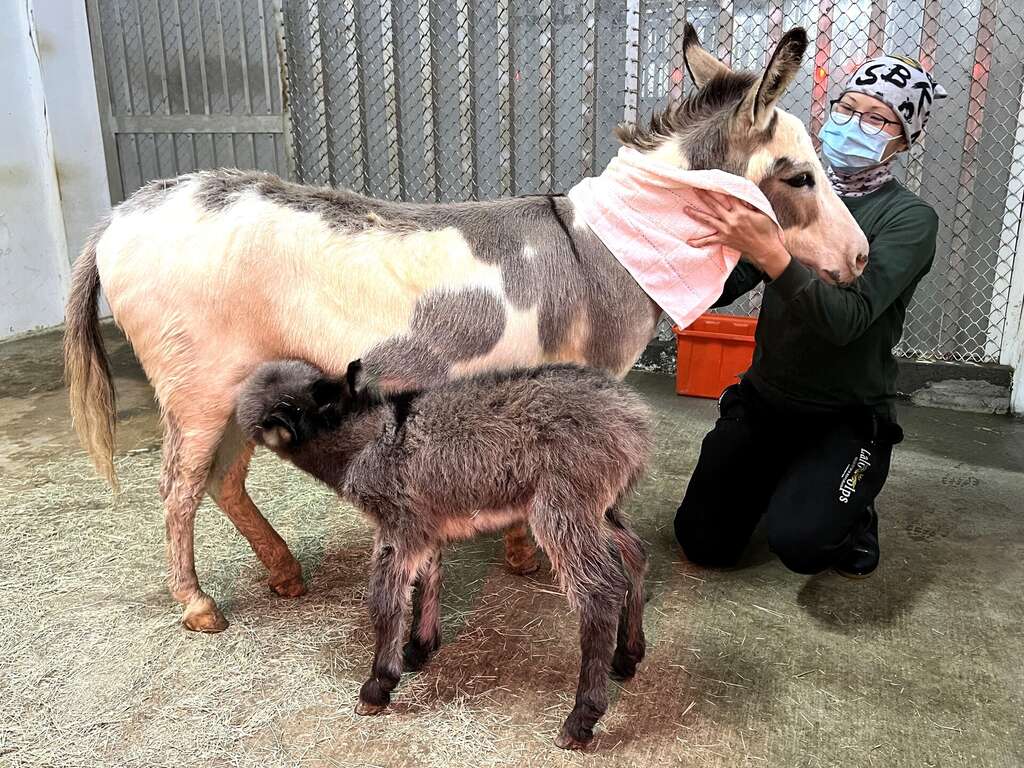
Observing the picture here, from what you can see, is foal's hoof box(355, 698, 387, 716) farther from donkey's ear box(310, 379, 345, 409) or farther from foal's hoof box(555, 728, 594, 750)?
donkey's ear box(310, 379, 345, 409)

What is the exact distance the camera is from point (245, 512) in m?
2.63

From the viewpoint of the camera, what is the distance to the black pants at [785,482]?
101 inches

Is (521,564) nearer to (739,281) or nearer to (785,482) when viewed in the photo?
(785,482)

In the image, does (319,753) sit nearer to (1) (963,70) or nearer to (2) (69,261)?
(1) (963,70)

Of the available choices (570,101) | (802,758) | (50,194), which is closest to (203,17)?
(50,194)

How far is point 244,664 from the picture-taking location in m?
2.35

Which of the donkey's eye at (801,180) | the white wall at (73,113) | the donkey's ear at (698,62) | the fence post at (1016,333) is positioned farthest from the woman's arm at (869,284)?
the white wall at (73,113)

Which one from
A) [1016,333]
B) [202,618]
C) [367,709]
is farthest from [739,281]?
[1016,333]

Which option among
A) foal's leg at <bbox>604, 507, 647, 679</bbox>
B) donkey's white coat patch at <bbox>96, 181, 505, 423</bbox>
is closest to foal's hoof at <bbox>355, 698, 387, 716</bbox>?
foal's leg at <bbox>604, 507, 647, 679</bbox>

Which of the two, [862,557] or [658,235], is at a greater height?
[658,235]

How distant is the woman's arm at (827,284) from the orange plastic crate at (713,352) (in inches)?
78.3

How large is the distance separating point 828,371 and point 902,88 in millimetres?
903

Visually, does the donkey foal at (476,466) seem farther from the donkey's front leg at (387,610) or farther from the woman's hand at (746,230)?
the woman's hand at (746,230)

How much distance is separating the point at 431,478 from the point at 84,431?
52.6 inches
